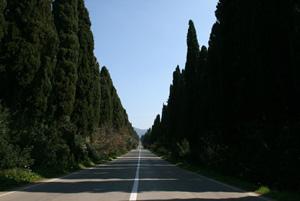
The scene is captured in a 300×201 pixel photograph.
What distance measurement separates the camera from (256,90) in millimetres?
22406

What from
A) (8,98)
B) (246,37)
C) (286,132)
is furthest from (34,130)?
(286,132)

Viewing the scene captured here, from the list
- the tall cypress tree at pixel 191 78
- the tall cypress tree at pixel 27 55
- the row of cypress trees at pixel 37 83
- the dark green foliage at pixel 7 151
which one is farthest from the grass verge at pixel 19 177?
the tall cypress tree at pixel 191 78

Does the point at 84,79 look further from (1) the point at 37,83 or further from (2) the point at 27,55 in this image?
(2) the point at 27,55

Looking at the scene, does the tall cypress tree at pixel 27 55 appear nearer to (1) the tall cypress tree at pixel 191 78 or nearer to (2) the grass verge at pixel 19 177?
(2) the grass verge at pixel 19 177

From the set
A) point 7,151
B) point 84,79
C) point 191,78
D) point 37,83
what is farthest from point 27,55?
point 191,78

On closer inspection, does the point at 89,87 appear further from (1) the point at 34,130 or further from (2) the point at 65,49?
(1) the point at 34,130

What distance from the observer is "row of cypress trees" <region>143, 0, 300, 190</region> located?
19688 mm

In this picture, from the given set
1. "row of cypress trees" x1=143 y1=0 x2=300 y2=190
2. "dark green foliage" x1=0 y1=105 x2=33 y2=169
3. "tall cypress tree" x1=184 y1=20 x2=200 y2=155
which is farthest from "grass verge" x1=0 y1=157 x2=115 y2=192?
"tall cypress tree" x1=184 y1=20 x2=200 y2=155

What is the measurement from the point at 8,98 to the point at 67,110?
10.2 meters

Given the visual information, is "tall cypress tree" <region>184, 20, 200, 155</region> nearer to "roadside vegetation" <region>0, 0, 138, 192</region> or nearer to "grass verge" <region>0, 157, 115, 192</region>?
"roadside vegetation" <region>0, 0, 138, 192</region>

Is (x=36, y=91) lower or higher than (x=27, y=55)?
lower

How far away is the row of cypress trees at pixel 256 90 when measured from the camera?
19688 millimetres

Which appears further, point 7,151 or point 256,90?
point 7,151

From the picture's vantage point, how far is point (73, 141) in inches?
1602
